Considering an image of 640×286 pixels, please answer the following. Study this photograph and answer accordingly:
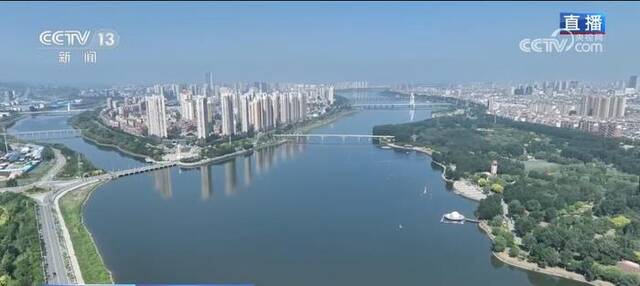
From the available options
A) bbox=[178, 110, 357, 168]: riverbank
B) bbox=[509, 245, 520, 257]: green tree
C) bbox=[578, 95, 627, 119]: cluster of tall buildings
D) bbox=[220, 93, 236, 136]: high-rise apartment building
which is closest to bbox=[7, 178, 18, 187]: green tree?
bbox=[178, 110, 357, 168]: riverbank

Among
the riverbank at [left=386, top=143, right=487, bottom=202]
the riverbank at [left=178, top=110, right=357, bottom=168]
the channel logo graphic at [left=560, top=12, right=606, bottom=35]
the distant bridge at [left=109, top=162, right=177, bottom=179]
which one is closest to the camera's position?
the channel logo graphic at [left=560, top=12, right=606, bottom=35]

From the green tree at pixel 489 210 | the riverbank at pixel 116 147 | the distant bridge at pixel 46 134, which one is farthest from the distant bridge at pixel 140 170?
the green tree at pixel 489 210

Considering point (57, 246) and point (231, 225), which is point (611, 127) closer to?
point (231, 225)

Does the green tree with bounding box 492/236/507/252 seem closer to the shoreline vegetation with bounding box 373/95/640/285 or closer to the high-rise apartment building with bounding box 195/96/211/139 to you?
the shoreline vegetation with bounding box 373/95/640/285

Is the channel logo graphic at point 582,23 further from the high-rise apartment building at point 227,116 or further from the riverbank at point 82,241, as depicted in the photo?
the high-rise apartment building at point 227,116

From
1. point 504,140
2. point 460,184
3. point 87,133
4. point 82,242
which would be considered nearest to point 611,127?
point 504,140
